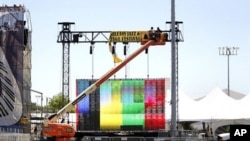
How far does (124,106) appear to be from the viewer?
168ft

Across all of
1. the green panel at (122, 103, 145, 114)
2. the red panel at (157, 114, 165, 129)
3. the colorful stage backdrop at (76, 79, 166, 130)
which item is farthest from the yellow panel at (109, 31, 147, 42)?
the red panel at (157, 114, 165, 129)

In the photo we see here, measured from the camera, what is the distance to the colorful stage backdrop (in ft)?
165

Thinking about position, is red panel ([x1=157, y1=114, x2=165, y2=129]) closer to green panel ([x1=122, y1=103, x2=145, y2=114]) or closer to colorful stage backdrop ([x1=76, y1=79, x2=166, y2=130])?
colorful stage backdrop ([x1=76, y1=79, x2=166, y2=130])

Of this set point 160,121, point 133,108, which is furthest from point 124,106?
point 160,121

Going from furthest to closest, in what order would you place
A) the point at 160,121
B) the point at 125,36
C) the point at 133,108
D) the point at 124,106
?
1. the point at 124,106
2. the point at 133,108
3. the point at 160,121
4. the point at 125,36

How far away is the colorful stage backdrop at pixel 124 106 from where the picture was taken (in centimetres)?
5038

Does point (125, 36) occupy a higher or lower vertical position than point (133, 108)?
higher

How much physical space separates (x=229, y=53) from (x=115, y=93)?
45.0 metres

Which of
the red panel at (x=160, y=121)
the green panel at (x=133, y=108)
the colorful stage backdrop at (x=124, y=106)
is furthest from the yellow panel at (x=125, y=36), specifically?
the red panel at (x=160, y=121)

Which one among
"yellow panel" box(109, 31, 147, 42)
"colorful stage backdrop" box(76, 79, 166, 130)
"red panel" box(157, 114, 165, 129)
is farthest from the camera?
"colorful stage backdrop" box(76, 79, 166, 130)

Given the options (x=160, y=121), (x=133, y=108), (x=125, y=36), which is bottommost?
(x=160, y=121)

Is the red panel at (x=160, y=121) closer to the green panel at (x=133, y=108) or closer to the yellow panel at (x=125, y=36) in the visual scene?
the green panel at (x=133, y=108)

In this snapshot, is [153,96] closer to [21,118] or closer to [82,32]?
[82,32]

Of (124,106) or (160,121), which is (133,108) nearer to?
(124,106)
